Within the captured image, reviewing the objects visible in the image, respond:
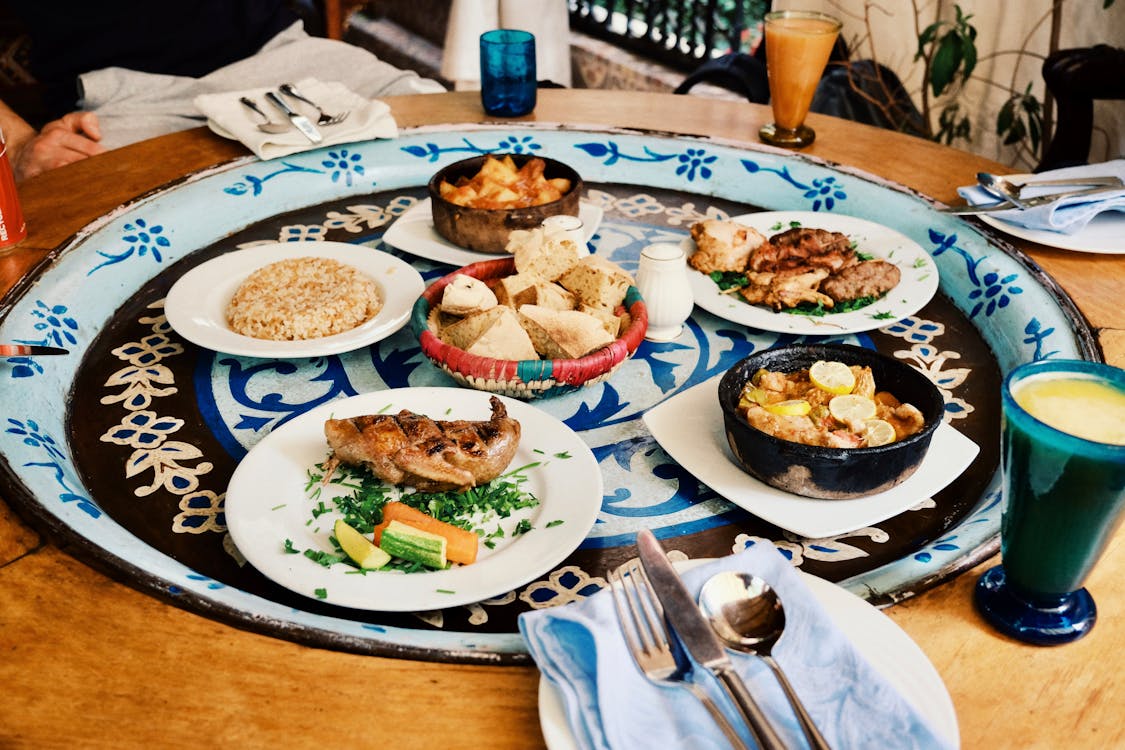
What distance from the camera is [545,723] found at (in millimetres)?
891

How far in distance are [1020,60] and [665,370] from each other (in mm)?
2956

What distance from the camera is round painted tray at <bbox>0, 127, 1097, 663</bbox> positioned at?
1.16 meters

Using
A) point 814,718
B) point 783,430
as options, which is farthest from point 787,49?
point 814,718

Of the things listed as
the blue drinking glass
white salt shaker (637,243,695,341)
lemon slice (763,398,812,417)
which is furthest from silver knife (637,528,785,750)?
the blue drinking glass

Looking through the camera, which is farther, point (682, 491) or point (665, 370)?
point (665, 370)

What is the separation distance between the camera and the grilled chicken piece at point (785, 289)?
177 centimetres

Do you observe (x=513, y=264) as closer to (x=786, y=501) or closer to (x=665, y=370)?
(x=665, y=370)

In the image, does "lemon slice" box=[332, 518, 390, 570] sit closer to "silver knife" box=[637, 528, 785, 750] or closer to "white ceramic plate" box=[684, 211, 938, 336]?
"silver knife" box=[637, 528, 785, 750]

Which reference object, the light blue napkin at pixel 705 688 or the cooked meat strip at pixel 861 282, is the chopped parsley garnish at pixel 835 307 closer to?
the cooked meat strip at pixel 861 282

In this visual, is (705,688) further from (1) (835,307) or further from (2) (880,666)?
(1) (835,307)

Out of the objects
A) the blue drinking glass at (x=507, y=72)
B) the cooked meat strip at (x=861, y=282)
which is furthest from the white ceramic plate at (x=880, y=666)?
the blue drinking glass at (x=507, y=72)

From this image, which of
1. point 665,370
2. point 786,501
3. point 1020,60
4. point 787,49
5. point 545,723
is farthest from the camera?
point 1020,60

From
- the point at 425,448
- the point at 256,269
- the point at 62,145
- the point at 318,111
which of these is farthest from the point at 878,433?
the point at 62,145

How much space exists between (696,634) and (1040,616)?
0.39 metres
